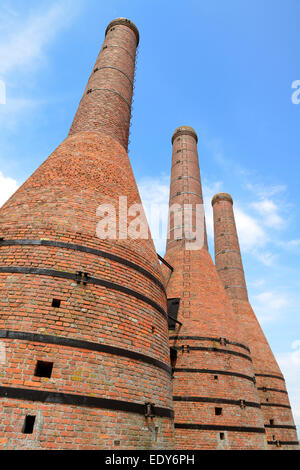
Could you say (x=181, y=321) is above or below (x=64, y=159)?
below

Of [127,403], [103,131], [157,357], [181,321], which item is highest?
[103,131]

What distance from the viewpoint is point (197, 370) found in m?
10.4

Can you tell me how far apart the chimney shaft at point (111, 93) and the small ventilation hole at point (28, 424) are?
8.30m

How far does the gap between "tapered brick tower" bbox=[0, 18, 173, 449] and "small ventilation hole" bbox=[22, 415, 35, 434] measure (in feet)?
0.04

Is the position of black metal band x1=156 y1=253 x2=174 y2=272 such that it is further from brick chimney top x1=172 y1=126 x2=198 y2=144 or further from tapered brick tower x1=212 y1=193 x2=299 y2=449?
brick chimney top x1=172 y1=126 x2=198 y2=144

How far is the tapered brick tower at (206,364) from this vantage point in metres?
9.52

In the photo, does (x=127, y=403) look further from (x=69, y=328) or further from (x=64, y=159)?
(x=64, y=159)

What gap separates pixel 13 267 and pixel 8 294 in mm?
547

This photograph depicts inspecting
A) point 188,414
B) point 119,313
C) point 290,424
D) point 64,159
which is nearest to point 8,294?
point 119,313

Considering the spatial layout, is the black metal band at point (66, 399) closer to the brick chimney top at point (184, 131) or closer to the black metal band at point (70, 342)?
the black metal band at point (70, 342)

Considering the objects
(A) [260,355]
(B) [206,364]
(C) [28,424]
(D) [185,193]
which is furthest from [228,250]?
(C) [28,424]

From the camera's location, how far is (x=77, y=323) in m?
4.86

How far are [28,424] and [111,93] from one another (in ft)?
35.2

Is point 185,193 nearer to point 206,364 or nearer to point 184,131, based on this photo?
point 184,131
